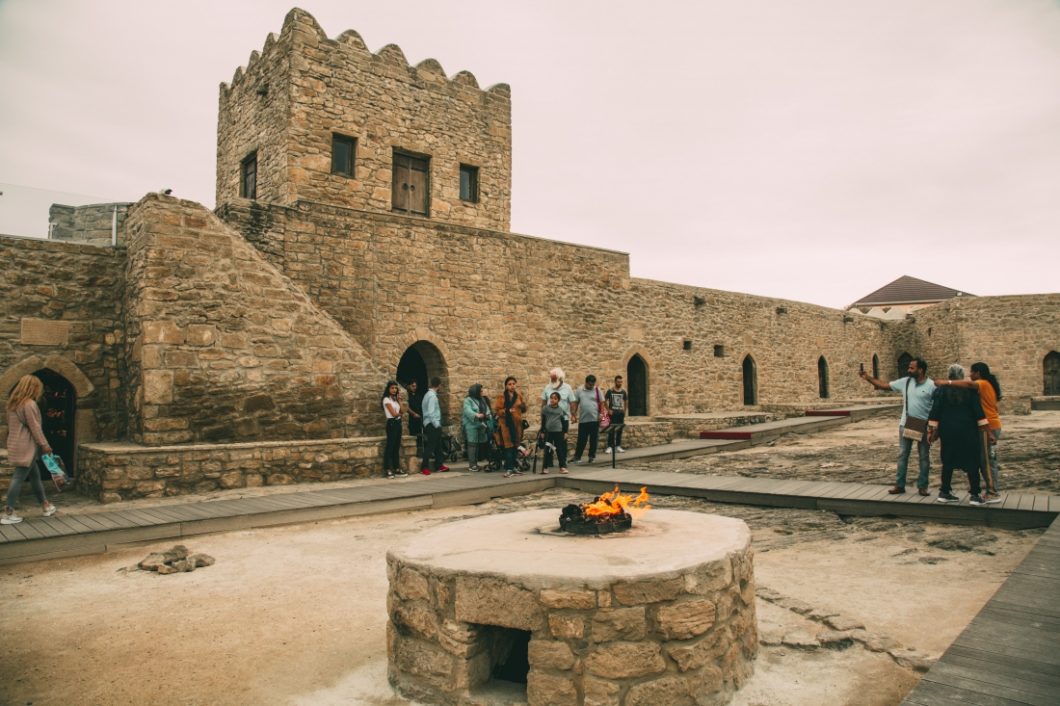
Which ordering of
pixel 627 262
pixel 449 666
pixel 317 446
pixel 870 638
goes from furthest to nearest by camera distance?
pixel 627 262 < pixel 317 446 < pixel 870 638 < pixel 449 666

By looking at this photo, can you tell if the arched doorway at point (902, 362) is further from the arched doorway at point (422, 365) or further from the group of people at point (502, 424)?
the arched doorway at point (422, 365)

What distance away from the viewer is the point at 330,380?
10.6 meters

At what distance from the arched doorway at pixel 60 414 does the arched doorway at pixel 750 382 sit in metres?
17.2

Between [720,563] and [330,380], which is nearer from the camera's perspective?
[720,563]

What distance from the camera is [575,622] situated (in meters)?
3.13

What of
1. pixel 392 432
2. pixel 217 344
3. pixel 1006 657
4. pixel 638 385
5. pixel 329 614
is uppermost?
pixel 217 344

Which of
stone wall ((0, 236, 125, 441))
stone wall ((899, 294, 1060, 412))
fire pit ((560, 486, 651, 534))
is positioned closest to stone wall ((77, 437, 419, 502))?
stone wall ((0, 236, 125, 441))

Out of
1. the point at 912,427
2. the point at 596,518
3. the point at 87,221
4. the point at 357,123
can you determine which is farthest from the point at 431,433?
the point at 87,221

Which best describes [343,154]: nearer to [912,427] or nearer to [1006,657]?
[912,427]

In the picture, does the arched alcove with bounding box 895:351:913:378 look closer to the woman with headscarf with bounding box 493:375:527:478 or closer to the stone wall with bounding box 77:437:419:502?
the woman with headscarf with bounding box 493:375:527:478

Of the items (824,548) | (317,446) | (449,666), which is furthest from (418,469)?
(449,666)

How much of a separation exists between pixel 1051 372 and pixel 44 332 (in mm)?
31925

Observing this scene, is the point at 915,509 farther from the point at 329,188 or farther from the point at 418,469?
the point at 329,188

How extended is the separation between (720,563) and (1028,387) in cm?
2948
